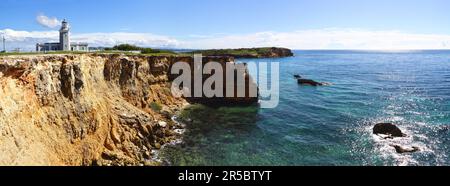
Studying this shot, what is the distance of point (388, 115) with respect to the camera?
1927 inches

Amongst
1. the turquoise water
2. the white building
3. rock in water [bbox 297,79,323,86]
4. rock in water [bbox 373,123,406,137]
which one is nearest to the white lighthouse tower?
the white building

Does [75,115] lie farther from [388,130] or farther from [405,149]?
[388,130]

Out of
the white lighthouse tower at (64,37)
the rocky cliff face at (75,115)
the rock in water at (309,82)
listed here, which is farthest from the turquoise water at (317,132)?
the white lighthouse tower at (64,37)

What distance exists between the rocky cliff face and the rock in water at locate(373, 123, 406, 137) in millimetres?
22760

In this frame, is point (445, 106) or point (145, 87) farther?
point (445, 106)

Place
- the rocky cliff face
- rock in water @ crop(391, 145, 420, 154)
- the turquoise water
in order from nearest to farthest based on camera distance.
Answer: the rocky cliff face, the turquoise water, rock in water @ crop(391, 145, 420, 154)

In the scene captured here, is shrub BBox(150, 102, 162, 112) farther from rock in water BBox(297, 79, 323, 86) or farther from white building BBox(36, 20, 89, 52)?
rock in water BBox(297, 79, 323, 86)

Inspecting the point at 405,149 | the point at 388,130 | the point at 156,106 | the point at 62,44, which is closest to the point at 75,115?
the point at 156,106

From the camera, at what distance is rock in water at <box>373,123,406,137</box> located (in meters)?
39.2

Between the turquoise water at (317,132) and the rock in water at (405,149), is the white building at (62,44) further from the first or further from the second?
the rock in water at (405,149)

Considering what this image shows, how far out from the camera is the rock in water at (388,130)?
39219 mm
